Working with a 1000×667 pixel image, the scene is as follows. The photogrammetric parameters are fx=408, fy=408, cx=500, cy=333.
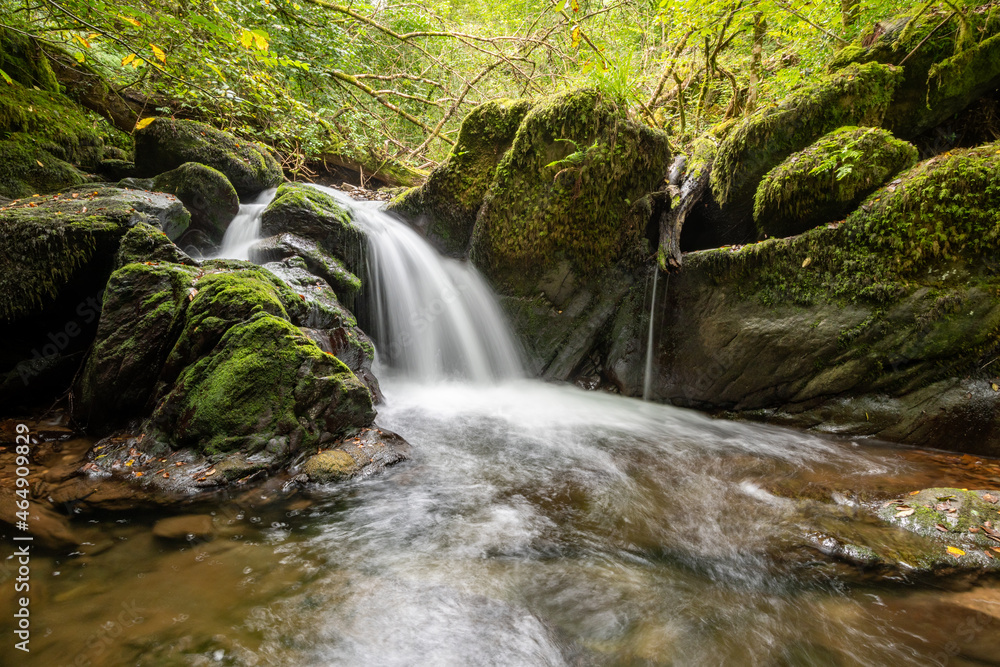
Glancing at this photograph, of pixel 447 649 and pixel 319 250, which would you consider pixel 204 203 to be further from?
pixel 447 649

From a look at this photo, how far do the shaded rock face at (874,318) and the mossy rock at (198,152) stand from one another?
25.5ft

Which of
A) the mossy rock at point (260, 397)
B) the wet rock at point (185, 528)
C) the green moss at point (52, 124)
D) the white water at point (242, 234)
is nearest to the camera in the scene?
the wet rock at point (185, 528)

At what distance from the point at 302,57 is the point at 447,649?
9742mm

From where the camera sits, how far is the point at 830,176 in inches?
183

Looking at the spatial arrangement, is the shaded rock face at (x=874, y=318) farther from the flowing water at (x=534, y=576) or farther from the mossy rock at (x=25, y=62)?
the mossy rock at (x=25, y=62)

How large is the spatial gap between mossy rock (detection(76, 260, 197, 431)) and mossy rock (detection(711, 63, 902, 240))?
6772 mm

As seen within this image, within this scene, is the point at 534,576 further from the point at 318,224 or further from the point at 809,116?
the point at 809,116

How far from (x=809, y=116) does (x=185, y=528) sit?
7.63 meters

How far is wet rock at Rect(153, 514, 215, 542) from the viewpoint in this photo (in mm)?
2559

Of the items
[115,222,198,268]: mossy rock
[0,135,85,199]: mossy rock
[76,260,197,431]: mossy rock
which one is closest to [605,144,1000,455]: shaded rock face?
[76,260,197,431]: mossy rock

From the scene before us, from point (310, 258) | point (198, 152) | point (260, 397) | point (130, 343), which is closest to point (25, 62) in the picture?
point (198, 152)

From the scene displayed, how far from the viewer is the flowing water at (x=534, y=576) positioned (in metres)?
1.91

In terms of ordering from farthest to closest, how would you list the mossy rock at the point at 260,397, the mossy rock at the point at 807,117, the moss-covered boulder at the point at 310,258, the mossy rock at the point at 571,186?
the moss-covered boulder at the point at 310,258
the mossy rock at the point at 571,186
the mossy rock at the point at 807,117
the mossy rock at the point at 260,397

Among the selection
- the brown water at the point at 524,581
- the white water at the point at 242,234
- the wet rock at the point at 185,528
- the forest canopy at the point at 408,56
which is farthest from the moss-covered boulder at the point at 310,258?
the wet rock at the point at 185,528
